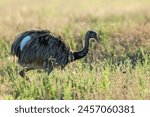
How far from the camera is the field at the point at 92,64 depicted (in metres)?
10.4

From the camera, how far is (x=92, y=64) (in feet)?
40.9

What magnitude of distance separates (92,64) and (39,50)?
133 centimetres

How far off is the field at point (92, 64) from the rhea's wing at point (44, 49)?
24 cm

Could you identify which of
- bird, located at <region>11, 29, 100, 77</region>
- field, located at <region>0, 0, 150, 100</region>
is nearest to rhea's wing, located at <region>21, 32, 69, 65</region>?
bird, located at <region>11, 29, 100, 77</region>

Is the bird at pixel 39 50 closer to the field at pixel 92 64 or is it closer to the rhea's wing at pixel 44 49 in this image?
the rhea's wing at pixel 44 49

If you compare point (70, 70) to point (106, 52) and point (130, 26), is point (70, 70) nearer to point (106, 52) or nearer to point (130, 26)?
point (106, 52)

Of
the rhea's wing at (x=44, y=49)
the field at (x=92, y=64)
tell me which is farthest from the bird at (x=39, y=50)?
the field at (x=92, y=64)

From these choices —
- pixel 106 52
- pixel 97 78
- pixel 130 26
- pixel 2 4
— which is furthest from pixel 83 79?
pixel 2 4

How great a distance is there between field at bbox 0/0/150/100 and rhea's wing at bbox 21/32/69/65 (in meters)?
0.24

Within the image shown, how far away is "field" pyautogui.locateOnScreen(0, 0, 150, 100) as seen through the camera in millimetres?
10422

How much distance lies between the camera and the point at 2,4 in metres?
33.6

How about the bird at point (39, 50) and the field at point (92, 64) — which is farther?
the bird at point (39, 50)

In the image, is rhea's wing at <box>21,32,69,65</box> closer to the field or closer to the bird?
the bird

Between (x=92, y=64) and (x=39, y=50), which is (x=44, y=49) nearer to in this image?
(x=39, y=50)
